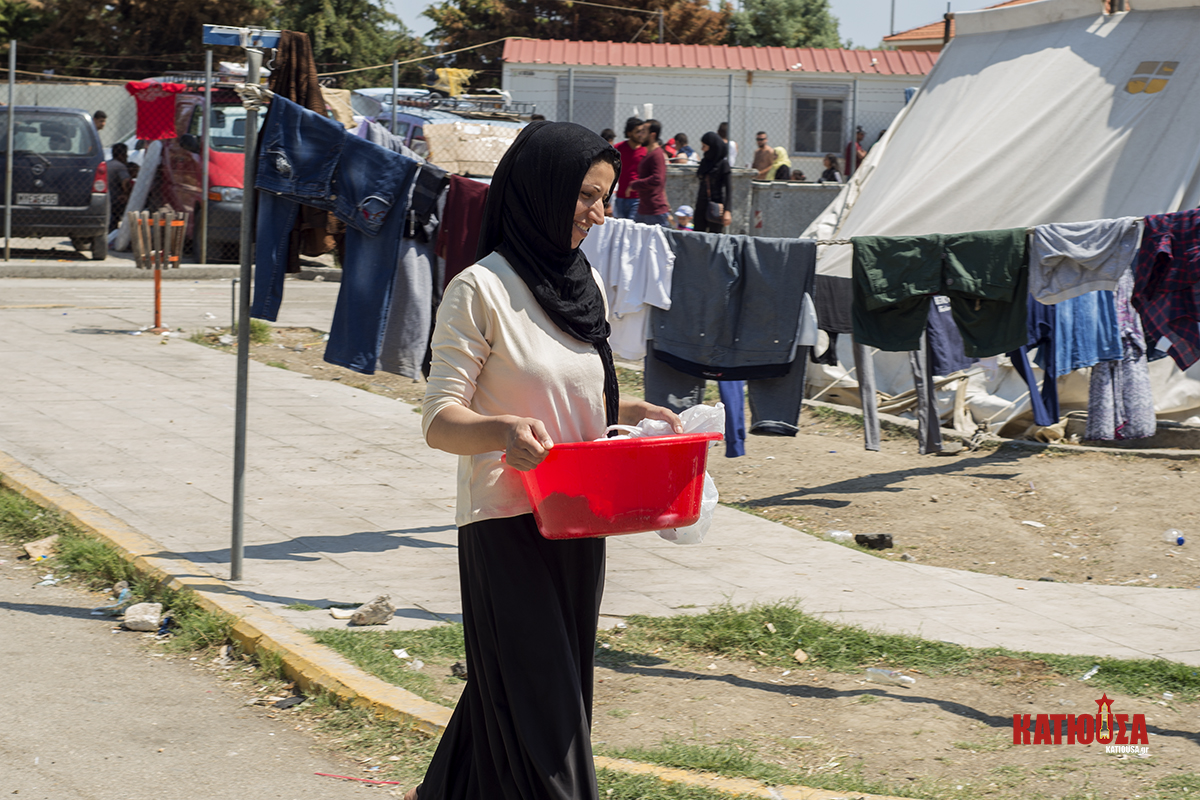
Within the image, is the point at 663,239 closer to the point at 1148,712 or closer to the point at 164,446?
the point at 1148,712

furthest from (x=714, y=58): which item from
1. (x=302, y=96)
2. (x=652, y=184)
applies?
(x=302, y=96)

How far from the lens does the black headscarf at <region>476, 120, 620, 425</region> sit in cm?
304

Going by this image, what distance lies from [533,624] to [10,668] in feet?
9.99

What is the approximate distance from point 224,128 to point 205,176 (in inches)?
61.6

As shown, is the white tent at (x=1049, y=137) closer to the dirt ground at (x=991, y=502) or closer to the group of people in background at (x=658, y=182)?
the dirt ground at (x=991, y=502)

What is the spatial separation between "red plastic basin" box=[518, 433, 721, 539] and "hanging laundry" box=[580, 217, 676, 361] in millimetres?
3833

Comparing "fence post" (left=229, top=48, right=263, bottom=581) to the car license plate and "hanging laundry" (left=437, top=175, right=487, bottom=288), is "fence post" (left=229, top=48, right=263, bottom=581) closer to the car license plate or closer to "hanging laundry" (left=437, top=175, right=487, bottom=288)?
"hanging laundry" (left=437, top=175, right=487, bottom=288)

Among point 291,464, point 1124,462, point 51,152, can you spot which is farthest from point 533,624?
point 51,152

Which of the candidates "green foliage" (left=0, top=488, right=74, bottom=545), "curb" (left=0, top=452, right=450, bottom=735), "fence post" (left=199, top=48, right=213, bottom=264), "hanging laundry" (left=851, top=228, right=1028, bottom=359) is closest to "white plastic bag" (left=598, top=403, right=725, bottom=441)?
"curb" (left=0, top=452, right=450, bottom=735)

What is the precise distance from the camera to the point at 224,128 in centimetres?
1972

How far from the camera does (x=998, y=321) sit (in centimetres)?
769

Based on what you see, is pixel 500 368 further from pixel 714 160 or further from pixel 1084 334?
pixel 714 160

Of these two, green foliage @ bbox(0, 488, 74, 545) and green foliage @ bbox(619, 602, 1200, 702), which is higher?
green foliage @ bbox(0, 488, 74, 545)

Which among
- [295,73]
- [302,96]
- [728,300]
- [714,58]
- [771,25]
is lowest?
[728,300]
